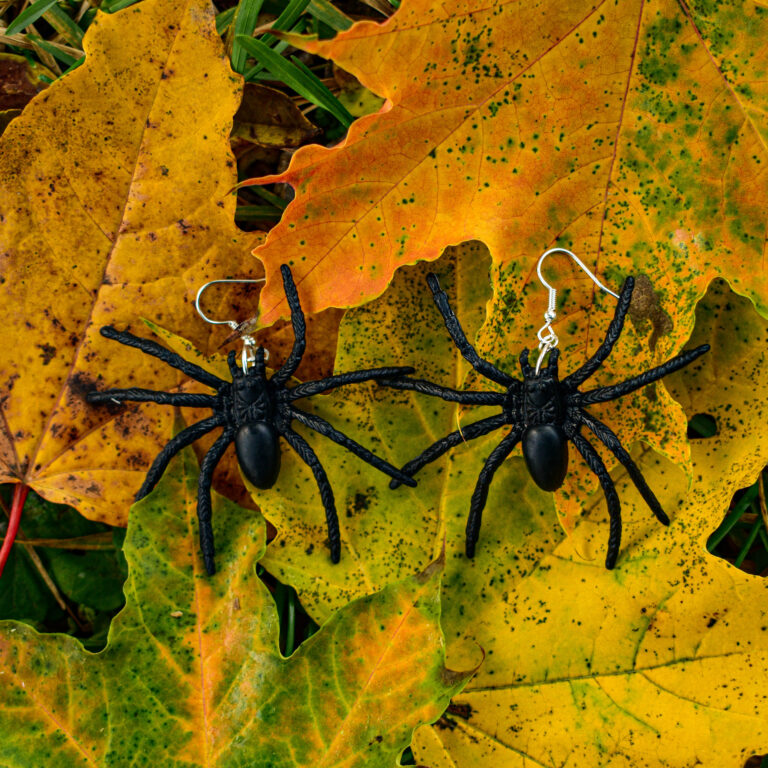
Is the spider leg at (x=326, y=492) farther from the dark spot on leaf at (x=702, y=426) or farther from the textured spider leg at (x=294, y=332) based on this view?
the dark spot on leaf at (x=702, y=426)

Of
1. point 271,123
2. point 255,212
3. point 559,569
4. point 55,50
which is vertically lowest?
point 559,569

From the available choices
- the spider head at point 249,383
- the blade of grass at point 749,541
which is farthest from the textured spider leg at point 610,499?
the spider head at point 249,383

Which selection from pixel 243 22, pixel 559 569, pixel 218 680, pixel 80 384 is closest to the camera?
pixel 218 680

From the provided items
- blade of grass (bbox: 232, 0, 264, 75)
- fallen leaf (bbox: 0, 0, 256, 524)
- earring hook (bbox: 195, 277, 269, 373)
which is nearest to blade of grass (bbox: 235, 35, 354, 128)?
blade of grass (bbox: 232, 0, 264, 75)

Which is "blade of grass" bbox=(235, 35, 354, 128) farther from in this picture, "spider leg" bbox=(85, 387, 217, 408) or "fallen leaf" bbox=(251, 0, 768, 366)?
"spider leg" bbox=(85, 387, 217, 408)

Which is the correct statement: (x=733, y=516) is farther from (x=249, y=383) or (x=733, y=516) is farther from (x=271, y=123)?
(x=271, y=123)

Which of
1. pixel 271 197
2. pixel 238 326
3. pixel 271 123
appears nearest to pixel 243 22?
pixel 271 123
